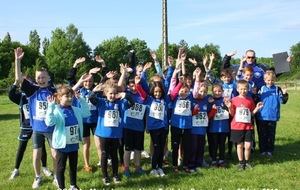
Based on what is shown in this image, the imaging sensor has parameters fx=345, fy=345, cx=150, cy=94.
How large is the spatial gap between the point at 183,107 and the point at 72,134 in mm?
2172

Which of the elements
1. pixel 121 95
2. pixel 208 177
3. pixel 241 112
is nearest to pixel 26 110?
pixel 121 95

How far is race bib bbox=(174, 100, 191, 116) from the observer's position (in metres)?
6.35

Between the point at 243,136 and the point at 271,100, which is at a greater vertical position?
the point at 271,100

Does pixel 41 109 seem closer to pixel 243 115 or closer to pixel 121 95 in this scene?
pixel 121 95

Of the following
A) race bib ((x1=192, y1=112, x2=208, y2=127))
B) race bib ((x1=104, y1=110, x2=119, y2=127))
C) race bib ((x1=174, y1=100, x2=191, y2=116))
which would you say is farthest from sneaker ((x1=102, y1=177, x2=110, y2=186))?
race bib ((x1=192, y1=112, x2=208, y2=127))

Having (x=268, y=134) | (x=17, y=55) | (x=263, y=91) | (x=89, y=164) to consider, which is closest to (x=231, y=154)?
(x=268, y=134)

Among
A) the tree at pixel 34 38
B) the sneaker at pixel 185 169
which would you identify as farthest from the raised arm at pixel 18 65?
the tree at pixel 34 38

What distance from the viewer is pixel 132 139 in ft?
20.5

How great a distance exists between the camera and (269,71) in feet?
23.9

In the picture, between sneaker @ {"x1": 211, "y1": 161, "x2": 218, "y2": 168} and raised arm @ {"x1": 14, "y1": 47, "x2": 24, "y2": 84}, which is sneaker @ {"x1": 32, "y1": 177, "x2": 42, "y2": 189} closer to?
raised arm @ {"x1": 14, "y1": 47, "x2": 24, "y2": 84}

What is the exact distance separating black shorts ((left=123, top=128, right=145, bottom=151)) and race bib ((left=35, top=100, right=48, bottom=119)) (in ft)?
4.91

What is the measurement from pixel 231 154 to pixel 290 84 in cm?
4578

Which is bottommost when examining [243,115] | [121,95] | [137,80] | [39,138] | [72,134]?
[39,138]

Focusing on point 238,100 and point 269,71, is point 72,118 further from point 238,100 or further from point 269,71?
point 269,71
